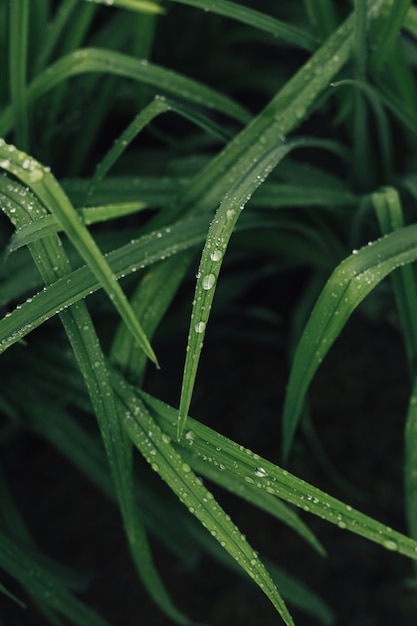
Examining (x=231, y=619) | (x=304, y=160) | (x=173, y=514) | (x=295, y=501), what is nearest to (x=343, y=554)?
(x=231, y=619)

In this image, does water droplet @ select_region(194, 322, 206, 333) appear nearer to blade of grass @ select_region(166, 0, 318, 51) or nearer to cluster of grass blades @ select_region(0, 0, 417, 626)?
cluster of grass blades @ select_region(0, 0, 417, 626)

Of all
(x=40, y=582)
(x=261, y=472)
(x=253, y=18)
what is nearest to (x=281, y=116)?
(x=253, y=18)

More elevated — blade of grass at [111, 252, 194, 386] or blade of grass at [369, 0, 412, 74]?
blade of grass at [369, 0, 412, 74]

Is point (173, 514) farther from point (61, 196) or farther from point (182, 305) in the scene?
point (61, 196)

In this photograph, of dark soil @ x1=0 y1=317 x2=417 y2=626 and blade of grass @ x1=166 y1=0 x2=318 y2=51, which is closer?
blade of grass @ x1=166 y1=0 x2=318 y2=51

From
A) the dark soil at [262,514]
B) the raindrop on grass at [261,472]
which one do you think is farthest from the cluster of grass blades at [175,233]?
the dark soil at [262,514]

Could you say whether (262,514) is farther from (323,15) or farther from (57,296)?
(323,15)

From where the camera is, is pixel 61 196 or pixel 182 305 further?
pixel 182 305

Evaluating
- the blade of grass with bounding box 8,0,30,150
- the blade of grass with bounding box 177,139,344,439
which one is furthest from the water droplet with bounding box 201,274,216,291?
the blade of grass with bounding box 8,0,30,150
